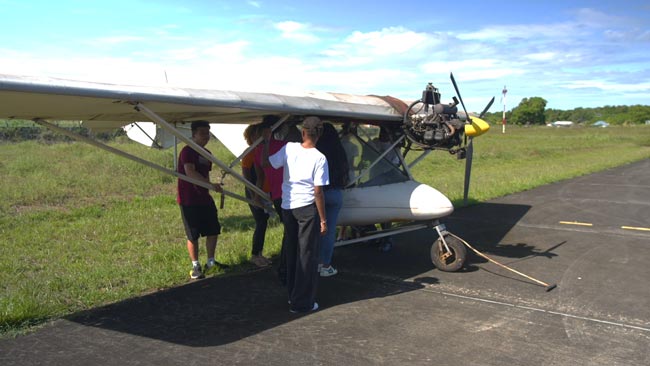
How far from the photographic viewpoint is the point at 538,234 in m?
9.70

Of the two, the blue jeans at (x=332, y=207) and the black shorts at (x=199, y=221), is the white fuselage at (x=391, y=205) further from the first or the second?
the black shorts at (x=199, y=221)

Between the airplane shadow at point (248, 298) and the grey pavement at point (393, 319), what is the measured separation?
1 cm

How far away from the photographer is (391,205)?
6965 mm

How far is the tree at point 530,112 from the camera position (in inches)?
6166

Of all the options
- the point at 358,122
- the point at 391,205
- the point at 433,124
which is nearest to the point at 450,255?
the point at 391,205

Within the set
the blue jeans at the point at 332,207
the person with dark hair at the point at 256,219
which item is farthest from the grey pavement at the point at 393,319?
the blue jeans at the point at 332,207

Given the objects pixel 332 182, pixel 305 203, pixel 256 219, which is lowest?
pixel 256 219

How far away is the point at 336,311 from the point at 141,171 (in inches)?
507

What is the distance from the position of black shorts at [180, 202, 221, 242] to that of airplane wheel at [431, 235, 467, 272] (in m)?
2.88

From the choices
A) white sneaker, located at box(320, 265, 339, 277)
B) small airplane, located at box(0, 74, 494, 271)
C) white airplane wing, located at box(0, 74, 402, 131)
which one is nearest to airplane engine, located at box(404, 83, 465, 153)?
small airplane, located at box(0, 74, 494, 271)

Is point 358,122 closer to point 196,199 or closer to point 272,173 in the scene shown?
point 272,173

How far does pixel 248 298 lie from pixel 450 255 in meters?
2.75

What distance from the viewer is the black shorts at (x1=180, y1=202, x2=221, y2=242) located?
6591 mm

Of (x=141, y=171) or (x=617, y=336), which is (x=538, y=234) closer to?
(x=617, y=336)
